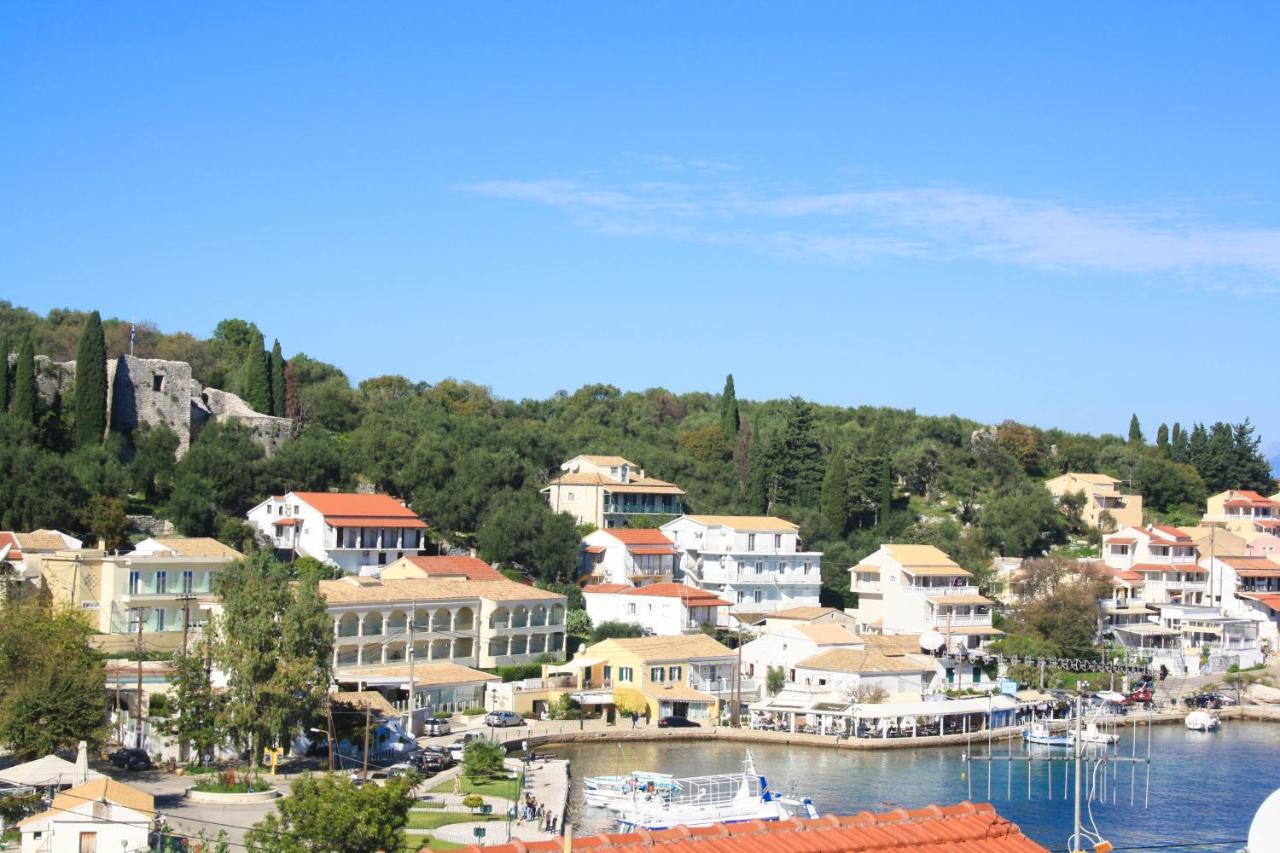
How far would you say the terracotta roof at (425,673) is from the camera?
156 ft

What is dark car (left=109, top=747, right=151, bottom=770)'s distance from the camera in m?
36.1

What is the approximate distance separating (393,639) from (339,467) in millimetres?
16446

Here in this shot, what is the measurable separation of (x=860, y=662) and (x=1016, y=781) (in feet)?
35.4

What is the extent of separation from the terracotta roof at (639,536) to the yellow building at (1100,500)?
28.7m

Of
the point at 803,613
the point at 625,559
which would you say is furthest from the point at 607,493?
the point at 803,613

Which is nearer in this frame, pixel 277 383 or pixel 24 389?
pixel 24 389

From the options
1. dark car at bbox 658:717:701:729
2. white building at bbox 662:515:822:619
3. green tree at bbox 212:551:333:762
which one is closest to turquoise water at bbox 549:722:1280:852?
dark car at bbox 658:717:701:729

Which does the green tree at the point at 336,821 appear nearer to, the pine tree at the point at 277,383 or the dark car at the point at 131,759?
the dark car at the point at 131,759

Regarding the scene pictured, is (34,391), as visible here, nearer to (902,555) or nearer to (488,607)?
(488,607)

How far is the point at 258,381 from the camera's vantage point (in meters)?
72.4

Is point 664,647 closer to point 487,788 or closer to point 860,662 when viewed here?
point 860,662

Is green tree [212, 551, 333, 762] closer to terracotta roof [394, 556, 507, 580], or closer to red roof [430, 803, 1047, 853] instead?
terracotta roof [394, 556, 507, 580]

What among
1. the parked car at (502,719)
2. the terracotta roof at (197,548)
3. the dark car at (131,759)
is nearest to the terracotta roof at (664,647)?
the parked car at (502,719)

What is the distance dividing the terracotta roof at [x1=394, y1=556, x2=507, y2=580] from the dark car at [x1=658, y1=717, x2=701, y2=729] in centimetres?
1034
